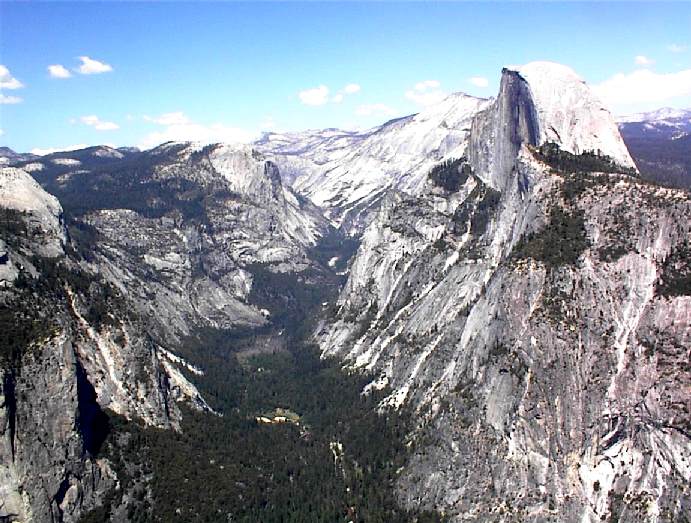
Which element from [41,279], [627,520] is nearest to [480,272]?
[627,520]

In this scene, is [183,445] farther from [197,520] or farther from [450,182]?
[450,182]

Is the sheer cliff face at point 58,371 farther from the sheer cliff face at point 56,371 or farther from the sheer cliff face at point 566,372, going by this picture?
the sheer cliff face at point 566,372

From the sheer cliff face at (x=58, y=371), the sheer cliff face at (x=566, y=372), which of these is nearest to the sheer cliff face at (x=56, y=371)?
the sheer cliff face at (x=58, y=371)

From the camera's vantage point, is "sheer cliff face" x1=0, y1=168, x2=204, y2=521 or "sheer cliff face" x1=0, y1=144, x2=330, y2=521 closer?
"sheer cliff face" x1=0, y1=168, x2=204, y2=521

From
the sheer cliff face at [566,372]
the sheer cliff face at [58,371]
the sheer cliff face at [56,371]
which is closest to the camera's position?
the sheer cliff face at [56,371]

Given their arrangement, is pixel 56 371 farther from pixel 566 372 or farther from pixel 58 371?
pixel 566 372

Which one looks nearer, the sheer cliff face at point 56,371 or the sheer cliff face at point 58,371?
the sheer cliff face at point 56,371

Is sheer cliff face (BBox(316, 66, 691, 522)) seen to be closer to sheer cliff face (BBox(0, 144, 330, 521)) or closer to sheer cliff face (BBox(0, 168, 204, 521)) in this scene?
sheer cliff face (BBox(0, 144, 330, 521))

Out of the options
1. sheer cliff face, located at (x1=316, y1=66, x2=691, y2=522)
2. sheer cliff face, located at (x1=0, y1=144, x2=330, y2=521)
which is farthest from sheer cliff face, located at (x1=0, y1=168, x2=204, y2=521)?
sheer cliff face, located at (x1=316, y1=66, x2=691, y2=522)
